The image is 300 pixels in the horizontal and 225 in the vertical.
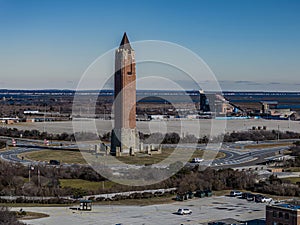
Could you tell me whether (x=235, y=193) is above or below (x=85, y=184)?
below

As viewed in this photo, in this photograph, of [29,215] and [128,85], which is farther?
→ [128,85]

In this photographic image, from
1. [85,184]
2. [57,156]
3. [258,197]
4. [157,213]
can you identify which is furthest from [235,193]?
[57,156]

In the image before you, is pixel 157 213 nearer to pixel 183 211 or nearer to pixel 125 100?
pixel 183 211

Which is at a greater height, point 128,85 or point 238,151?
point 128,85

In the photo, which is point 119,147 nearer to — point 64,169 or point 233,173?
point 64,169

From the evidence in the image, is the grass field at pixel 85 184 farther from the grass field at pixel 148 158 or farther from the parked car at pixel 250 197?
the parked car at pixel 250 197

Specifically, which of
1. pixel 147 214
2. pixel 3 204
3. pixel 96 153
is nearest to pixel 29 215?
pixel 3 204

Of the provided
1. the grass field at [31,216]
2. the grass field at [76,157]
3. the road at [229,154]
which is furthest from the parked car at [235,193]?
the grass field at [76,157]
